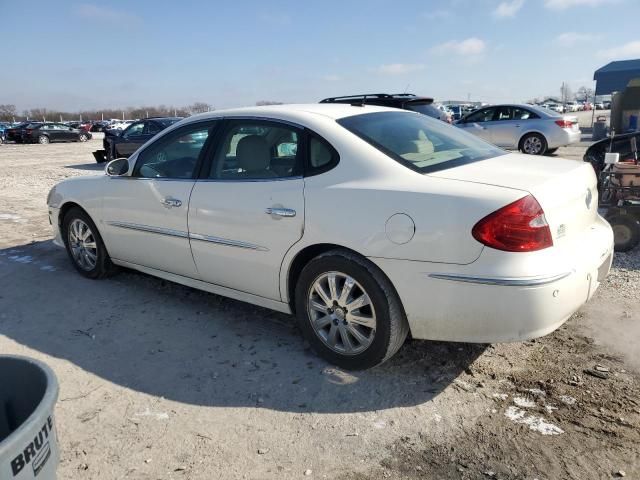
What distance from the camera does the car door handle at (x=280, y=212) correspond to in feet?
10.8

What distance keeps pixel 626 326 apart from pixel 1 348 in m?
4.39

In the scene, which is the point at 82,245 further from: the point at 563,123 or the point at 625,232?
the point at 563,123

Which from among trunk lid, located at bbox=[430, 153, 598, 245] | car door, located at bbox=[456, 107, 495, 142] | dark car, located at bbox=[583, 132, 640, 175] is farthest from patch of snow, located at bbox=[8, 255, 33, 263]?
car door, located at bbox=[456, 107, 495, 142]

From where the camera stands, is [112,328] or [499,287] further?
[112,328]

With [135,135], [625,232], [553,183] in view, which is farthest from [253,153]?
[135,135]

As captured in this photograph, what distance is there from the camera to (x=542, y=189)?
282cm

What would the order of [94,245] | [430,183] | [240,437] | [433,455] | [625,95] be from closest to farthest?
[433,455], [240,437], [430,183], [94,245], [625,95]

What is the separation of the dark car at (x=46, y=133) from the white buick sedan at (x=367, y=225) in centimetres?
3348

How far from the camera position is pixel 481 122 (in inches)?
595

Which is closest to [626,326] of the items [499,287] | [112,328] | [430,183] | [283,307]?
[499,287]

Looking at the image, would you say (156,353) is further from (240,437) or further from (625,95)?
(625,95)

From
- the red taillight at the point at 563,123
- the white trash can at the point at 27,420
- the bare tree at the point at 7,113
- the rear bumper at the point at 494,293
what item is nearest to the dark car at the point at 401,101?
the red taillight at the point at 563,123

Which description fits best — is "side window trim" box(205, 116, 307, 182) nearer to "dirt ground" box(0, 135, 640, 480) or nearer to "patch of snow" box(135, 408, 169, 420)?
"dirt ground" box(0, 135, 640, 480)

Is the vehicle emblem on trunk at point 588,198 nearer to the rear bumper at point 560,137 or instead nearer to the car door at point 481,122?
the car door at point 481,122
